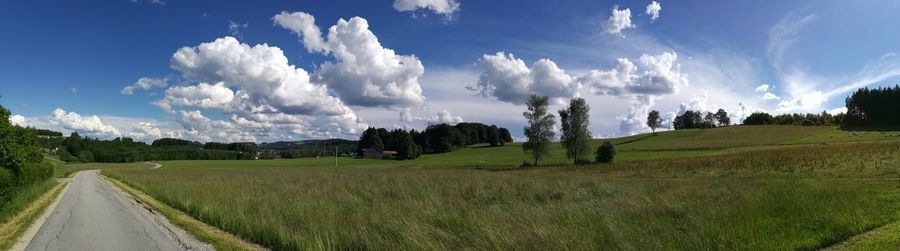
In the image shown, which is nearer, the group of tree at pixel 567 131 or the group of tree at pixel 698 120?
the group of tree at pixel 567 131

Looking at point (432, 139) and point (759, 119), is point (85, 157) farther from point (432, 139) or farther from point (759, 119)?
point (759, 119)

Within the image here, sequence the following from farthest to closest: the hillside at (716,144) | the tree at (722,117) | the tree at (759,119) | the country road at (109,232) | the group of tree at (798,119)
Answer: the tree at (722,117) < the tree at (759,119) < the group of tree at (798,119) < the hillside at (716,144) < the country road at (109,232)

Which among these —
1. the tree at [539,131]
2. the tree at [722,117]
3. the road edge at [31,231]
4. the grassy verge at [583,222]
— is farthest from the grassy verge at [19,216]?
the tree at [722,117]

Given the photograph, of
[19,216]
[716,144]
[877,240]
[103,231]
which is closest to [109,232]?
[103,231]

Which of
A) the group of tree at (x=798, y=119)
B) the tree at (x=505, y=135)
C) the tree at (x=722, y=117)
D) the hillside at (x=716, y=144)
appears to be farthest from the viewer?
the tree at (x=722, y=117)

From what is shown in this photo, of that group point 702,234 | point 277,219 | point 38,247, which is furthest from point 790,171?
point 38,247

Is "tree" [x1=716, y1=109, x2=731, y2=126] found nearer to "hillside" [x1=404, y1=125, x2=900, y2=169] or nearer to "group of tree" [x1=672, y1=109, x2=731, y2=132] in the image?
"group of tree" [x1=672, y1=109, x2=731, y2=132]

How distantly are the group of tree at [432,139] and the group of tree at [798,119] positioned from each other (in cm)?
7514

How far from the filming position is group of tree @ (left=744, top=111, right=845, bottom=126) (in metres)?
114

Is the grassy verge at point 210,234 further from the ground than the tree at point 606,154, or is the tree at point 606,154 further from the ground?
the tree at point 606,154

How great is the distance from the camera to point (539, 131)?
62062mm

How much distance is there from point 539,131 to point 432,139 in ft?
251

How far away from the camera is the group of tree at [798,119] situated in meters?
114

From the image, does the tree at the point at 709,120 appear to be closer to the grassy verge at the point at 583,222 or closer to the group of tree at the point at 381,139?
the group of tree at the point at 381,139
